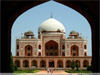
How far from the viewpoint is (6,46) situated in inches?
241

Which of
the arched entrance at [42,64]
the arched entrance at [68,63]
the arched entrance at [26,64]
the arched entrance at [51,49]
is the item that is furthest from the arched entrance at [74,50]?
the arched entrance at [26,64]

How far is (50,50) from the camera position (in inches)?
1297

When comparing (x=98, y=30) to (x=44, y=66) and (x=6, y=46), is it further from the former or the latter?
(x=44, y=66)

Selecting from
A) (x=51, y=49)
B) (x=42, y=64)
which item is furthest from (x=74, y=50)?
(x=42, y=64)

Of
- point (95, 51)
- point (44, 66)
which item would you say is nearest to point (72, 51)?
point (44, 66)

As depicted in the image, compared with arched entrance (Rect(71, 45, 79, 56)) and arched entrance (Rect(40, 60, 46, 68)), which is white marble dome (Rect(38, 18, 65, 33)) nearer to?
arched entrance (Rect(71, 45, 79, 56))

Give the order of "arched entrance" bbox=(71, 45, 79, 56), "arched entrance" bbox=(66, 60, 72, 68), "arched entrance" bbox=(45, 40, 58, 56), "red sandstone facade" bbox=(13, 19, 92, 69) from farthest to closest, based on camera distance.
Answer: "arched entrance" bbox=(45, 40, 58, 56) < "arched entrance" bbox=(71, 45, 79, 56) < "arched entrance" bbox=(66, 60, 72, 68) < "red sandstone facade" bbox=(13, 19, 92, 69)

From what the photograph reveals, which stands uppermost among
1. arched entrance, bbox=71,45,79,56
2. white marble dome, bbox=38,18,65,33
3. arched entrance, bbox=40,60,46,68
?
white marble dome, bbox=38,18,65,33

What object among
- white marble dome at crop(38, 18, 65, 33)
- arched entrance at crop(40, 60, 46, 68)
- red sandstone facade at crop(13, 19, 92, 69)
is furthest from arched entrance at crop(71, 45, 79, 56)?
arched entrance at crop(40, 60, 46, 68)

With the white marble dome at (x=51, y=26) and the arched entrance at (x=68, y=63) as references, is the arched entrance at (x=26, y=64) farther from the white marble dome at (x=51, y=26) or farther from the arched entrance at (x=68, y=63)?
the white marble dome at (x=51, y=26)

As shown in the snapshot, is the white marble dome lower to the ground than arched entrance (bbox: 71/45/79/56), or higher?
higher

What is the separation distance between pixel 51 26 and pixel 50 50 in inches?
142

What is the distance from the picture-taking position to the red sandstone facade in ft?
92.9

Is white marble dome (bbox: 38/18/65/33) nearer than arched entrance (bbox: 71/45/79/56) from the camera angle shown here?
No
